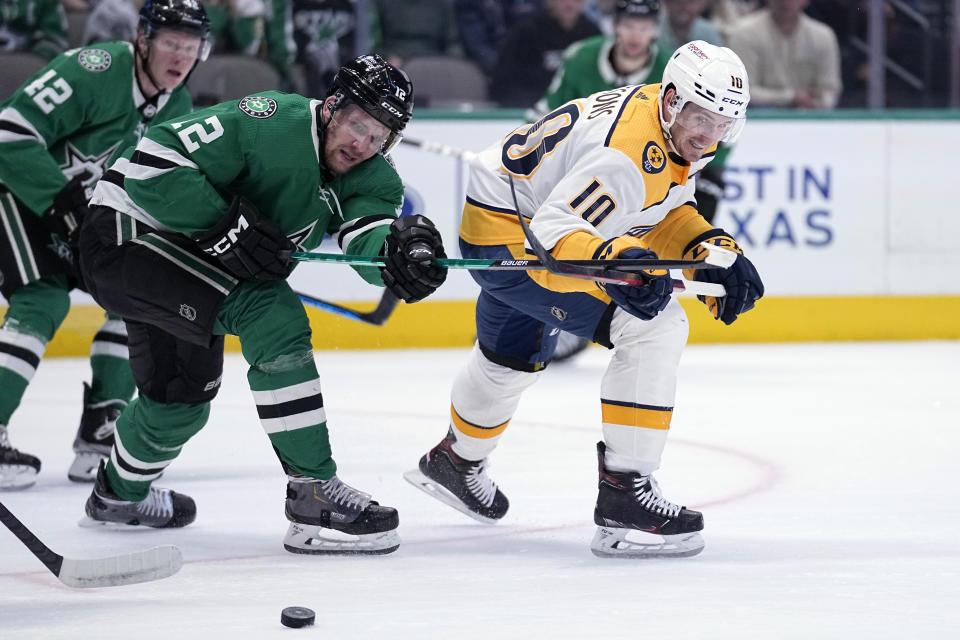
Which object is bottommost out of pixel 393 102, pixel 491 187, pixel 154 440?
pixel 154 440

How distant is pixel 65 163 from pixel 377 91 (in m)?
1.27

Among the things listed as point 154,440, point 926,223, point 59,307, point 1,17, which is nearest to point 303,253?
point 154,440

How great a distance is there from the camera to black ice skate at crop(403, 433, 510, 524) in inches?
127

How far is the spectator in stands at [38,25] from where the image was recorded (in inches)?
231

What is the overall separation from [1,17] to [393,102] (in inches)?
144

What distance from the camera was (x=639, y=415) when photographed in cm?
287

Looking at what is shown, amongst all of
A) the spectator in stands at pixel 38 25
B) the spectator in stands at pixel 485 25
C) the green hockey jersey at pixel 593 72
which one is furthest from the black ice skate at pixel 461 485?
the spectator in stands at pixel 485 25

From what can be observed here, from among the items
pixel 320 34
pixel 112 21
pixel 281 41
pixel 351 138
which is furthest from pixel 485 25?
pixel 351 138

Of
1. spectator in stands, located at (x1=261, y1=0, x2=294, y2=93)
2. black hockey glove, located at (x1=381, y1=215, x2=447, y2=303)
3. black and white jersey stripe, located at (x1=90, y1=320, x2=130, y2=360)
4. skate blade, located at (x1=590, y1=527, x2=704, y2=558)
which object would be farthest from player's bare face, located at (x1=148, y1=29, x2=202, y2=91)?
spectator in stands, located at (x1=261, y1=0, x2=294, y2=93)

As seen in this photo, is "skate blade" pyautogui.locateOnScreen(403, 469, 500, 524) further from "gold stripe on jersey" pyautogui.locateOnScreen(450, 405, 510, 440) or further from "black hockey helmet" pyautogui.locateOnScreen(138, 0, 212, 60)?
"black hockey helmet" pyautogui.locateOnScreen(138, 0, 212, 60)

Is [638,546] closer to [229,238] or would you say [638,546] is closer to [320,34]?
[229,238]

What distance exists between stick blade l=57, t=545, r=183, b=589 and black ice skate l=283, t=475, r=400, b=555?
38 cm

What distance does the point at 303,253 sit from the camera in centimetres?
290

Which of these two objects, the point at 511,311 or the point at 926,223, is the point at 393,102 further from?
the point at 926,223
